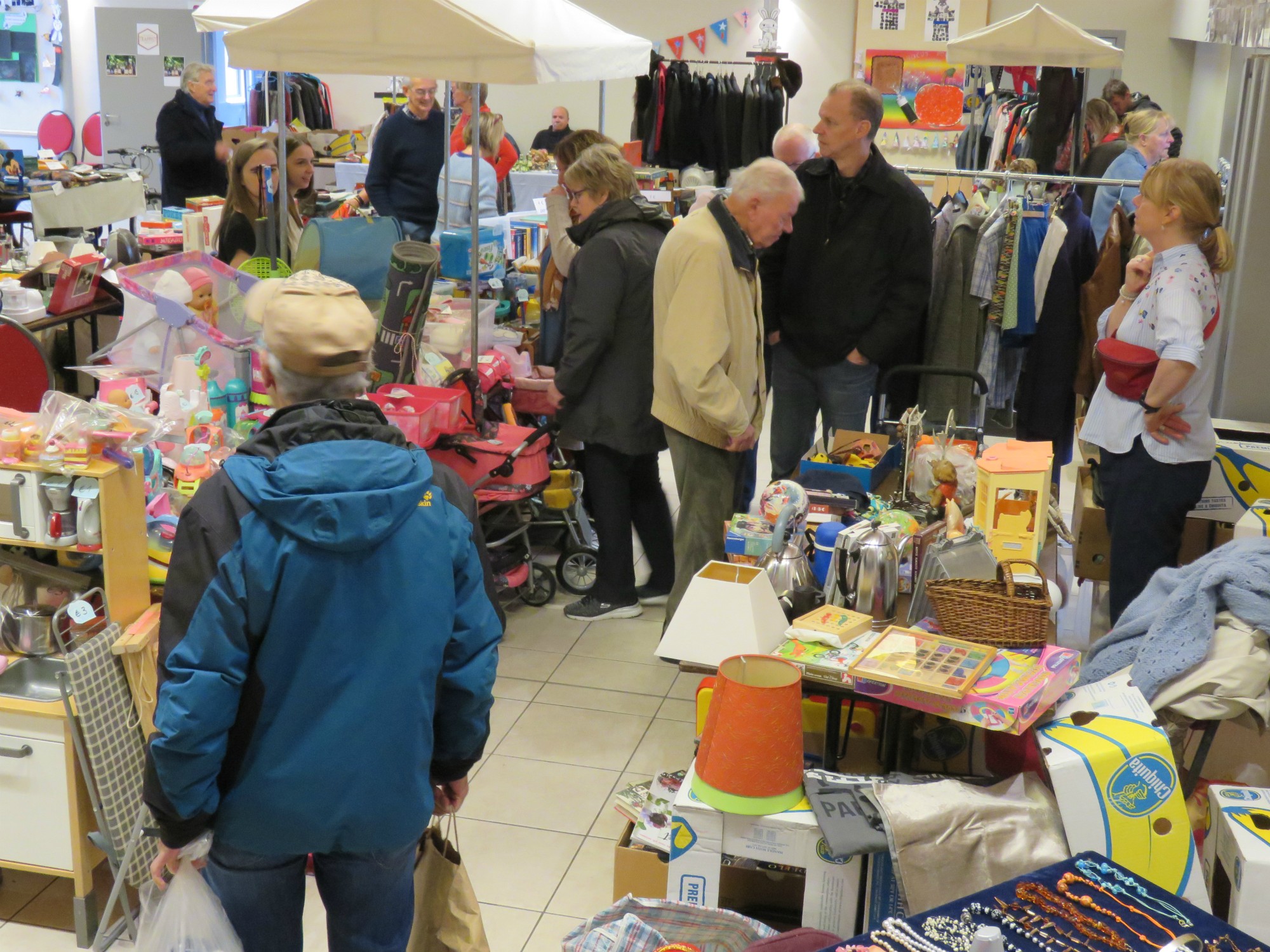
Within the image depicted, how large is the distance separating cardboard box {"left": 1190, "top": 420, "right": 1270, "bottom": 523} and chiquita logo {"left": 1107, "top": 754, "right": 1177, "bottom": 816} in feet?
6.28

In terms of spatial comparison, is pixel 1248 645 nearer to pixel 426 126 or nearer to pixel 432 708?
pixel 432 708

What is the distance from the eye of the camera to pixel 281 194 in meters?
5.71

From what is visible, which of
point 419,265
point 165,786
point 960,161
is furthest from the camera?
point 960,161

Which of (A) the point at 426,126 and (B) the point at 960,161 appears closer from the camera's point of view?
(A) the point at 426,126

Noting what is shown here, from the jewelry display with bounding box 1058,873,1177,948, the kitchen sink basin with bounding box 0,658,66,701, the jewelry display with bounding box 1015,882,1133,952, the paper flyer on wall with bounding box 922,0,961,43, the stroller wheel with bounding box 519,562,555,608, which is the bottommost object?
the stroller wheel with bounding box 519,562,555,608

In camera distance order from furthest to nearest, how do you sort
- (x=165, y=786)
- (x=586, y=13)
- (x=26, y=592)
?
1. (x=586, y=13)
2. (x=26, y=592)
3. (x=165, y=786)

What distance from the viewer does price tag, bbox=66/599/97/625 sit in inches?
115

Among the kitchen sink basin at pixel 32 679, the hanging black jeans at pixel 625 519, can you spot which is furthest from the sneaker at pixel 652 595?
the kitchen sink basin at pixel 32 679

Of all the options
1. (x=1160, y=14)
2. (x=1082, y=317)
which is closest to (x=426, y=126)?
(x=1082, y=317)

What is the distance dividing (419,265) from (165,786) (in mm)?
2764

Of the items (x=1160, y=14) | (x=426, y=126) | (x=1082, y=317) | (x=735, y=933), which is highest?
(x=1160, y=14)

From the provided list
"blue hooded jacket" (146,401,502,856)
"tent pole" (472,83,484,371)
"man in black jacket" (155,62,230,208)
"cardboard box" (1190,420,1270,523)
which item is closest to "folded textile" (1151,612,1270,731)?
"cardboard box" (1190,420,1270,523)

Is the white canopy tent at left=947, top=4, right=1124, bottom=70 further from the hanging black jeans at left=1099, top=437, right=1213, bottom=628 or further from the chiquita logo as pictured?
the chiquita logo

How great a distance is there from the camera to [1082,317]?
5309 millimetres
